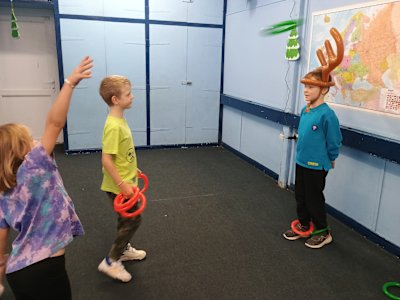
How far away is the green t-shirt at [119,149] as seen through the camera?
2047 mm

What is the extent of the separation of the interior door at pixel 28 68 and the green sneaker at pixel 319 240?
4.49m

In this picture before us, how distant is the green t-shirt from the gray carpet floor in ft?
2.25

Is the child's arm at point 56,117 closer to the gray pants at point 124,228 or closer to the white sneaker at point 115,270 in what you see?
the gray pants at point 124,228

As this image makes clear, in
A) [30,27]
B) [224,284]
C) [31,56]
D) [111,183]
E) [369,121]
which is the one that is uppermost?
[30,27]

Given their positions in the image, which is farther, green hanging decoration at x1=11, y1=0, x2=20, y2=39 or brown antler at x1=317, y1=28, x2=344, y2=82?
green hanging decoration at x1=11, y1=0, x2=20, y2=39

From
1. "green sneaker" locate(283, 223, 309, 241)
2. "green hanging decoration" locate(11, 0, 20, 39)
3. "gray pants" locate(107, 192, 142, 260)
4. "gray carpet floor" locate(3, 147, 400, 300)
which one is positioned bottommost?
"gray carpet floor" locate(3, 147, 400, 300)

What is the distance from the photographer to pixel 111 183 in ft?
7.14

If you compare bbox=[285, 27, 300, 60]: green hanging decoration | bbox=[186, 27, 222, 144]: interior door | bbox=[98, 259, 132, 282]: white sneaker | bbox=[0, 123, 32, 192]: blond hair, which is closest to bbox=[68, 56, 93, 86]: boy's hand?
bbox=[0, 123, 32, 192]: blond hair

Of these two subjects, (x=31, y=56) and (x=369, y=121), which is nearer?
(x=369, y=121)

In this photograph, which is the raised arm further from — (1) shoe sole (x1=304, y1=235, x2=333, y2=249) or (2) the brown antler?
(2) the brown antler

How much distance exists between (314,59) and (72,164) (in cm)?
330

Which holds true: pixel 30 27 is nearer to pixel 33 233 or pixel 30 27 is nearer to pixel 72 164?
pixel 72 164

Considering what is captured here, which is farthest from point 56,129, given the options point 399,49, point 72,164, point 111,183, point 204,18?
point 204,18

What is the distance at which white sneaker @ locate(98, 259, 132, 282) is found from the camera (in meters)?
2.30
